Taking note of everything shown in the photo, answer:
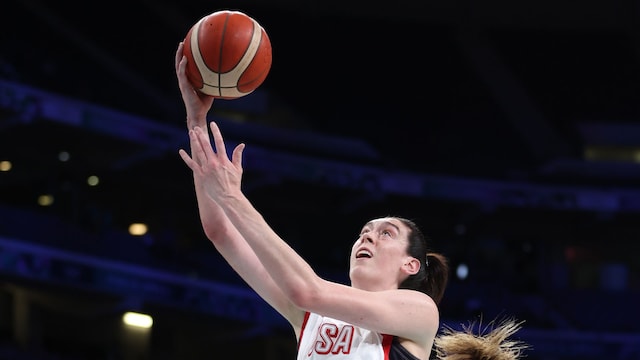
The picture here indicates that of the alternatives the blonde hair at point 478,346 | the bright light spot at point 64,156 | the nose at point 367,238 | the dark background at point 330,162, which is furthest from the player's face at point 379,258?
the bright light spot at point 64,156

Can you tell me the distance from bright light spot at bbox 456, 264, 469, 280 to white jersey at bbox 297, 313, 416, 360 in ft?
59.6

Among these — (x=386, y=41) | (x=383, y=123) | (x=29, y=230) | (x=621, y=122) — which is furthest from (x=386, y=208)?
(x=29, y=230)

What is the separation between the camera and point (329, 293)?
11.3 ft

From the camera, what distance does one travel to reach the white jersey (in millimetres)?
3818

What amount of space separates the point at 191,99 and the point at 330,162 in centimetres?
1693

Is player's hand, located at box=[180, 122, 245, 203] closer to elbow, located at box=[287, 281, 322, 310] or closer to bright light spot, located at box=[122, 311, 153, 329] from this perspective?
elbow, located at box=[287, 281, 322, 310]

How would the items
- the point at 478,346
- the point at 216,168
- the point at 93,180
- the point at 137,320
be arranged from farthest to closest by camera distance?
the point at 93,180 → the point at 137,320 → the point at 478,346 → the point at 216,168

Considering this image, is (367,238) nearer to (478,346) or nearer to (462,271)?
(478,346)

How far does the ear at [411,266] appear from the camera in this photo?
13.4 feet

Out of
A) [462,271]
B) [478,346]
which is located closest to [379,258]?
[478,346]

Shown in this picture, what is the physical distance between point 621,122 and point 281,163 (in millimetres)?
9326

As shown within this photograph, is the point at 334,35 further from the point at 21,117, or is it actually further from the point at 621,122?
the point at 21,117

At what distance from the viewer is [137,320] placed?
66.3 feet

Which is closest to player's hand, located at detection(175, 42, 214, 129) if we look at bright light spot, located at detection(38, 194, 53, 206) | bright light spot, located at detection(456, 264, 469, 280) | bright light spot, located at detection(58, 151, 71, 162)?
bright light spot, located at detection(58, 151, 71, 162)
